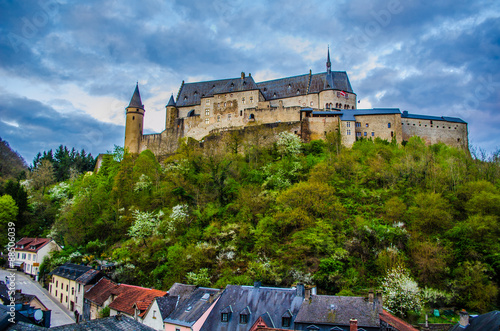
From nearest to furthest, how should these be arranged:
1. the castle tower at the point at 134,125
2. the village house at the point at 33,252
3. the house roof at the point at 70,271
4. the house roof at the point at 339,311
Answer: the house roof at the point at 339,311 < the house roof at the point at 70,271 < the village house at the point at 33,252 < the castle tower at the point at 134,125

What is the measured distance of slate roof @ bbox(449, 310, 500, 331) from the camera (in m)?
17.5

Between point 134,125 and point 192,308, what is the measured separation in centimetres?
4712

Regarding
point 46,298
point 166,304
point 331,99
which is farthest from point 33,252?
point 331,99

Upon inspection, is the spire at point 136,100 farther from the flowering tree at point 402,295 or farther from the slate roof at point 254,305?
the flowering tree at point 402,295

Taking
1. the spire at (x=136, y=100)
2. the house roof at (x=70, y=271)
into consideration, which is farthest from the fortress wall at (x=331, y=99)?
the house roof at (x=70, y=271)

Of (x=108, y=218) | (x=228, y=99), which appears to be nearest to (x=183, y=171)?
(x=108, y=218)

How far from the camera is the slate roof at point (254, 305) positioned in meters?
24.2

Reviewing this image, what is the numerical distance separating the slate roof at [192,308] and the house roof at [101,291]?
301 inches

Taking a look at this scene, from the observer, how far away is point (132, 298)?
30125 millimetres

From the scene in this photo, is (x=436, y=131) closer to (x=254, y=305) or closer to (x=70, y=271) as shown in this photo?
(x=254, y=305)

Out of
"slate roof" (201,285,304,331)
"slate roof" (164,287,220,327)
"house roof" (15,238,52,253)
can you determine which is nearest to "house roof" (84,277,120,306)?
"slate roof" (164,287,220,327)

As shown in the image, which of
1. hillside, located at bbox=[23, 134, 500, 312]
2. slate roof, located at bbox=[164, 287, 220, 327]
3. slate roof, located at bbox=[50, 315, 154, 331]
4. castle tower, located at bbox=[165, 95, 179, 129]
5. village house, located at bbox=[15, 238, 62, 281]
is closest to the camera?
slate roof, located at bbox=[50, 315, 154, 331]

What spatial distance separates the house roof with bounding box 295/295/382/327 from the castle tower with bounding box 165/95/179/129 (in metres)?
50.5

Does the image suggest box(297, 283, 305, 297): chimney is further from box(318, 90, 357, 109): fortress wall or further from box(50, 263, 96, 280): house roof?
box(318, 90, 357, 109): fortress wall
